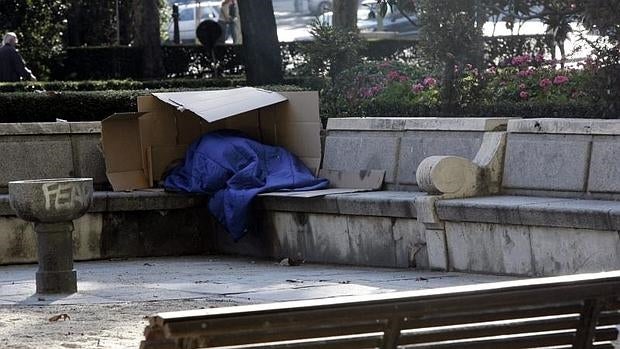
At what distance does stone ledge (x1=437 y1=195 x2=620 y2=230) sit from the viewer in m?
9.30

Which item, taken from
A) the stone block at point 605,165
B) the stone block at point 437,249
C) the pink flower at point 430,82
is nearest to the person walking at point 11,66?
the pink flower at point 430,82

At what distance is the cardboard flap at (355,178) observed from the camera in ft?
39.5

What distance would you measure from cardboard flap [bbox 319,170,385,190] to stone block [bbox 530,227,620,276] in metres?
2.39

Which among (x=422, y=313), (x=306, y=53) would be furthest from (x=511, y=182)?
(x=306, y=53)

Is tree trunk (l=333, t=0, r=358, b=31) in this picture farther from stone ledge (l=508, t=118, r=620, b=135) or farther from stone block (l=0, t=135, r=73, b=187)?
stone ledge (l=508, t=118, r=620, b=135)

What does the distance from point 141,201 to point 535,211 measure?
4.36m

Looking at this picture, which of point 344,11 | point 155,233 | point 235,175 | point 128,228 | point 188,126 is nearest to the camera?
point 235,175

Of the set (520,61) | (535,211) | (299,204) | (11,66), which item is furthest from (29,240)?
(11,66)

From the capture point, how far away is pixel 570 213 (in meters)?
9.48

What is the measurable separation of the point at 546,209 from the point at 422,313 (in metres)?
5.01

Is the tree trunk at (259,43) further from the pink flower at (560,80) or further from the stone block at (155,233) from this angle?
the stone block at (155,233)

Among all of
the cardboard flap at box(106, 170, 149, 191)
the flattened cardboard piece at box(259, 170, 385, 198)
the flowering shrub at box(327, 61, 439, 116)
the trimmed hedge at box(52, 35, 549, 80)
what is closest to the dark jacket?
the trimmed hedge at box(52, 35, 549, 80)

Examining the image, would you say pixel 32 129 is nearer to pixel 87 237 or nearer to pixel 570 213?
pixel 87 237

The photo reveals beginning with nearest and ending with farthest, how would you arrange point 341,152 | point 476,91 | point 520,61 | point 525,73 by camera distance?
point 341,152, point 476,91, point 525,73, point 520,61
